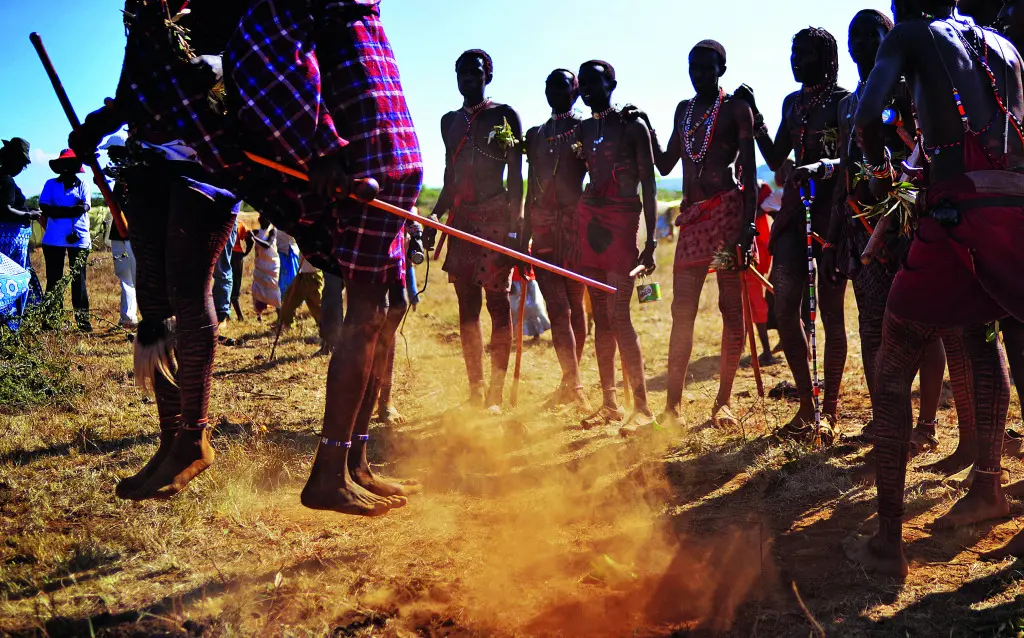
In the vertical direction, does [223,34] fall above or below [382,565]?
above

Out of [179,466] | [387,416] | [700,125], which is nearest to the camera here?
[179,466]

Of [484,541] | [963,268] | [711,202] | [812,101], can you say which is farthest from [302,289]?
[963,268]

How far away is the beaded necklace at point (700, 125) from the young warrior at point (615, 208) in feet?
0.93

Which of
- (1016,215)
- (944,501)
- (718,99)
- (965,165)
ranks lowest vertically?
(944,501)

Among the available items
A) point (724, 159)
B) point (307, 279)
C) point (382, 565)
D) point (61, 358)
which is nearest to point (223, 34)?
point (382, 565)

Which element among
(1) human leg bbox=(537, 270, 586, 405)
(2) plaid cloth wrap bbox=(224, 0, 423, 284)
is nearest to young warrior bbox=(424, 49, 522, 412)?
(1) human leg bbox=(537, 270, 586, 405)

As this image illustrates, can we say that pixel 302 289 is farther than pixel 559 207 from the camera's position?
Yes

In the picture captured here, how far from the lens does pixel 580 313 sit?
6738 mm

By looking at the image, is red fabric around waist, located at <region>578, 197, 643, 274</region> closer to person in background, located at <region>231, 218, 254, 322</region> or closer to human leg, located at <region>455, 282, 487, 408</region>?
human leg, located at <region>455, 282, 487, 408</region>

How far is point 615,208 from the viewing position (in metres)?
5.94

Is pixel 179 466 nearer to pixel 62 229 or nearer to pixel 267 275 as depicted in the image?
pixel 267 275

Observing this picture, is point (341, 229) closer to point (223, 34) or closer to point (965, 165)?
point (223, 34)

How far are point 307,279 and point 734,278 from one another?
5.10 metres

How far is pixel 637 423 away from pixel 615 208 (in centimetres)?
161
